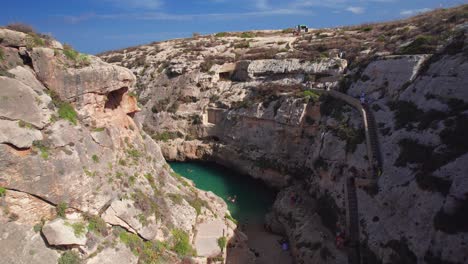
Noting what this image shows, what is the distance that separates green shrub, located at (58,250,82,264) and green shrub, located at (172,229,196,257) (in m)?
5.36

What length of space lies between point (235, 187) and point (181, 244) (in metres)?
15.0

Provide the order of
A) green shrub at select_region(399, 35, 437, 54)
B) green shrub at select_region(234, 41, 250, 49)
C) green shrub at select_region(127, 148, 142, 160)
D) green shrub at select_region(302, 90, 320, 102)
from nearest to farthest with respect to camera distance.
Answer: green shrub at select_region(127, 148, 142, 160), green shrub at select_region(399, 35, 437, 54), green shrub at select_region(302, 90, 320, 102), green shrub at select_region(234, 41, 250, 49)

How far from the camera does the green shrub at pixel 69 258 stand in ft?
47.3

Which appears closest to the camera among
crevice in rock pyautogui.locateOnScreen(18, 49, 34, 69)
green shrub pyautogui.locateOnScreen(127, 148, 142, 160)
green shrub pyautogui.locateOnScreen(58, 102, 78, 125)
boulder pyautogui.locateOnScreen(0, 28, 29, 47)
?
boulder pyautogui.locateOnScreen(0, 28, 29, 47)

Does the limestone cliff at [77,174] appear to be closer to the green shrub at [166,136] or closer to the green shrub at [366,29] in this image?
the green shrub at [166,136]

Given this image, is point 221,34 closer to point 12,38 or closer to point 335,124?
point 335,124

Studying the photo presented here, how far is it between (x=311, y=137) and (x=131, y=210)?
757 inches

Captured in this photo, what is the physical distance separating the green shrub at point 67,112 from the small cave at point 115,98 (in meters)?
3.03

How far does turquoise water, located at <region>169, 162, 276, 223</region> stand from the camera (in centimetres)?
2903

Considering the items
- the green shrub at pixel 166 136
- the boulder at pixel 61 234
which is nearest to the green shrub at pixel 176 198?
the boulder at pixel 61 234

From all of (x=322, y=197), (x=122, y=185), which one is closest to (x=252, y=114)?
(x=322, y=197)

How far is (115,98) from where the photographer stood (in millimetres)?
21438

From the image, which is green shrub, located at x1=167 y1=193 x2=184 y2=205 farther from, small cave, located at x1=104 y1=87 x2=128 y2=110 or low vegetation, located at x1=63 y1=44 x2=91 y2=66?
low vegetation, located at x1=63 y1=44 x2=91 y2=66

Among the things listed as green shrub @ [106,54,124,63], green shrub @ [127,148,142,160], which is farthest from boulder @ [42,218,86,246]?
green shrub @ [106,54,124,63]
